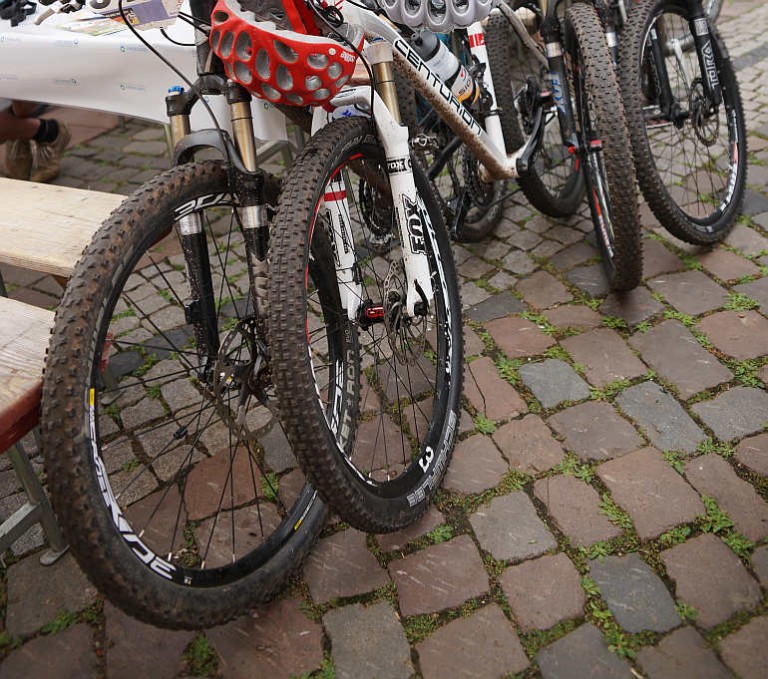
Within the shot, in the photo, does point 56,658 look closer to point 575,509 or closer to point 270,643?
point 270,643

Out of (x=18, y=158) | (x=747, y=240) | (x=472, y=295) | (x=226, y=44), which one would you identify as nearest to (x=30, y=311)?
(x=226, y=44)

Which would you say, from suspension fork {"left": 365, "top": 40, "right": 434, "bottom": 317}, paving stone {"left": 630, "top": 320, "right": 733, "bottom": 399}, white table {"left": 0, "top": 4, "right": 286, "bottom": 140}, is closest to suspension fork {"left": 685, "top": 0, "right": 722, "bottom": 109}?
paving stone {"left": 630, "top": 320, "right": 733, "bottom": 399}

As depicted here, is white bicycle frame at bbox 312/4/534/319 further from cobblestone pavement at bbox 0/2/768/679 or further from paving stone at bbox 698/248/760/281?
paving stone at bbox 698/248/760/281

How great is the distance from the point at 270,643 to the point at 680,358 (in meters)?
1.90

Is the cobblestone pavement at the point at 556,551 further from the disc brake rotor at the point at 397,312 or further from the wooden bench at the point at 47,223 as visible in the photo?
the wooden bench at the point at 47,223

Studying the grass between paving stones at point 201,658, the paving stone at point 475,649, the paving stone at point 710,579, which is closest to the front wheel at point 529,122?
the paving stone at point 710,579

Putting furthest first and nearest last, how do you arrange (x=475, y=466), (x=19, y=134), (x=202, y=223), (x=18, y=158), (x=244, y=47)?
(x=18, y=158) → (x=19, y=134) → (x=475, y=466) → (x=202, y=223) → (x=244, y=47)

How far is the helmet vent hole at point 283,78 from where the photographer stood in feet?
6.05

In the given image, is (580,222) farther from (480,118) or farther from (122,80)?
(122,80)

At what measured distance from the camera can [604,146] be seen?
2887 mm

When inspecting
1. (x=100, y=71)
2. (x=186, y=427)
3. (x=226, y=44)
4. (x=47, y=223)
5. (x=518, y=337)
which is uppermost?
(x=226, y=44)

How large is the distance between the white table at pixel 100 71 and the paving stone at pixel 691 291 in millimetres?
1824

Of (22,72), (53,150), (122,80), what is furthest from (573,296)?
(53,150)

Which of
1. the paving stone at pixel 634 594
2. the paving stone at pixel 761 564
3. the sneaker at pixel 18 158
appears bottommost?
the paving stone at pixel 761 564
